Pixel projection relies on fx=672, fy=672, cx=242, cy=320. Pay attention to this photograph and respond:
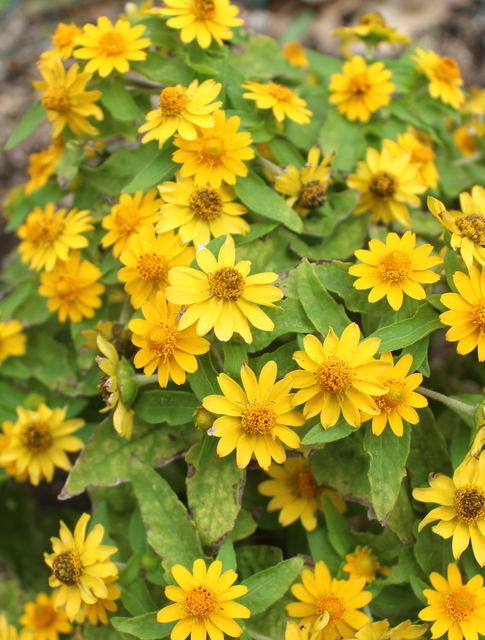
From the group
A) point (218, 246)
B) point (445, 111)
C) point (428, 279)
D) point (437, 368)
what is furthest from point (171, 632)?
point (445, 111)

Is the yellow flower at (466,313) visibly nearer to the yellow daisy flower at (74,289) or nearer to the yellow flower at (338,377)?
the yellow flower at (338,377)

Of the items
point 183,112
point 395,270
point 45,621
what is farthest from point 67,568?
point 183,112

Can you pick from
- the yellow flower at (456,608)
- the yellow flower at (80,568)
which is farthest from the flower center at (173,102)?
the yellow flower at (456,608)

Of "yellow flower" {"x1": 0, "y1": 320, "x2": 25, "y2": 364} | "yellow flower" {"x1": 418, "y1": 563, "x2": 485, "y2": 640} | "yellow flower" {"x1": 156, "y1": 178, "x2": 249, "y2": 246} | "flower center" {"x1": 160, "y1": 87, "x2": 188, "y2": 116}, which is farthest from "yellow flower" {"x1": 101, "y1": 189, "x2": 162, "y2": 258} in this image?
"yellow flower" {"x1": 418, "y1": 563, "x2": 485, "y2": 640}

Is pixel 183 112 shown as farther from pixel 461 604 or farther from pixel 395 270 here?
pixel 461 604

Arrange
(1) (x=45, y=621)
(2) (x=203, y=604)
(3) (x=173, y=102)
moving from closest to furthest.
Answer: (2) (x=203, y=604)
(3) (x=173, y=102)
(1) (x=45, y=621)

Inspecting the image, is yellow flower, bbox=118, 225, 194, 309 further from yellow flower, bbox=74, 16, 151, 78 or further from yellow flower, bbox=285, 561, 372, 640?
yellow flower, bbox=285, 561, 372, 640

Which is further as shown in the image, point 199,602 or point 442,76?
point 442,76
